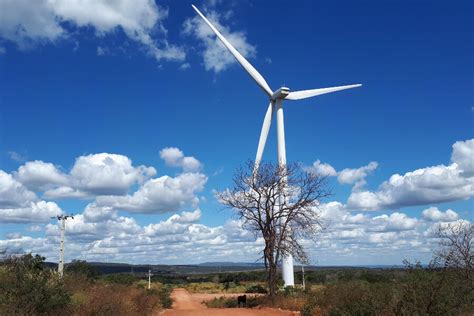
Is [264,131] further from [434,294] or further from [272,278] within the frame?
[434,294]

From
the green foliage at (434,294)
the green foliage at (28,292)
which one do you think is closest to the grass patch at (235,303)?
the green foliage at (28,292)

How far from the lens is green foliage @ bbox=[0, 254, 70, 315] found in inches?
582

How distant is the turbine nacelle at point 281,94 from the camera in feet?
139

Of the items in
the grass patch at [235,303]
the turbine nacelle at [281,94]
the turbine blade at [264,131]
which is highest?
the turbine nacelle at [281,94]

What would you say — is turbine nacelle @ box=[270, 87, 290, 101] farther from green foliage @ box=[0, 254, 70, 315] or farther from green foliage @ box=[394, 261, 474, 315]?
green foliage @ box=[394, 261, 474, 315]

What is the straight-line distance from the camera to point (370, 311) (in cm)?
1355

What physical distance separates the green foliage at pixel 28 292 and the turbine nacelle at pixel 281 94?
27269 mm

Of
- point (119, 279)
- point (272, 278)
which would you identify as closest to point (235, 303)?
point (272, 278)

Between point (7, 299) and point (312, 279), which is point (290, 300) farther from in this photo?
point (312, 279)

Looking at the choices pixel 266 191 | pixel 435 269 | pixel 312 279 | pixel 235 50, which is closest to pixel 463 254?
pixel 266 191

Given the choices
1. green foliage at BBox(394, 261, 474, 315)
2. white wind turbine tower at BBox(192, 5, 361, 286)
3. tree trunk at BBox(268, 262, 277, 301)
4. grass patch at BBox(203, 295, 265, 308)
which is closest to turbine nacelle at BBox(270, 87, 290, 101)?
white wind turbine tower at BBox(192, 5, 361, 286)

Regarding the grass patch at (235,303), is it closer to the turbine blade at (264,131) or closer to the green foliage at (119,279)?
the turbine blade at (264,131)

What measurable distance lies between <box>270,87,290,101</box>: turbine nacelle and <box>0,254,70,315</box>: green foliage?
89.5 feet

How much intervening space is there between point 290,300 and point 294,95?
20213 millimetres
